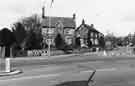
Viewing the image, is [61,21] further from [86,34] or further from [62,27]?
[86,34]

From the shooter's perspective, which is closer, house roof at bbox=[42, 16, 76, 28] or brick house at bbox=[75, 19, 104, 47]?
house roof at bbox=[42, 16, 76, 28]

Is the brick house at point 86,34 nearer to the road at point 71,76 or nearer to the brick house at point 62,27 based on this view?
the brick house at point 62,27

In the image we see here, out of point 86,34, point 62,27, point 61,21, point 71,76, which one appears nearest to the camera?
point 71,76

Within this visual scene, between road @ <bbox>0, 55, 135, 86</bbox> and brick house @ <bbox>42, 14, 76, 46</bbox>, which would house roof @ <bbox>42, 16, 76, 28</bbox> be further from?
road @ <bbox>0, 55, 135, 86</bbox>

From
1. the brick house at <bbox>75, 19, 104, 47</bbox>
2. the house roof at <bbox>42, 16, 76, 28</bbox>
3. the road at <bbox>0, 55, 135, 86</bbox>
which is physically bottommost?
the road at <bbox>0, 55, 135, 86</bbox>

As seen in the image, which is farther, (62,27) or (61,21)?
(61,21)

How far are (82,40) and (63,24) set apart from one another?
10.4 metres

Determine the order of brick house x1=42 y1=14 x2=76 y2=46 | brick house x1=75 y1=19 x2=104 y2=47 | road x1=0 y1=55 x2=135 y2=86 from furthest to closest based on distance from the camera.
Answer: brick house x1=75 y1=19 x2=104 y2=47 < brick house x1=42 y1=14 x2=76 y2=46 < road x1=0 y1=55 x2=135 y2=86

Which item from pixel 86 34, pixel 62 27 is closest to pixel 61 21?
pixel 62 27

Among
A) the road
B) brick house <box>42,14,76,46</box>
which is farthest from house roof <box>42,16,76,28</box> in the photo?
the road

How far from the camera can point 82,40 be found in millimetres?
64375

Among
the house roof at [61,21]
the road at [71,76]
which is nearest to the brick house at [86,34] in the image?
the house roof at [61,21]

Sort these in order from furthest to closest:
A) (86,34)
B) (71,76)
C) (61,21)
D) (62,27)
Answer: (86,34) → (61,21) → (62,27) → (71,76)

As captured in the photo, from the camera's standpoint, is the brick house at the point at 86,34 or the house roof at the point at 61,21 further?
the brick house at the point at 86,34
